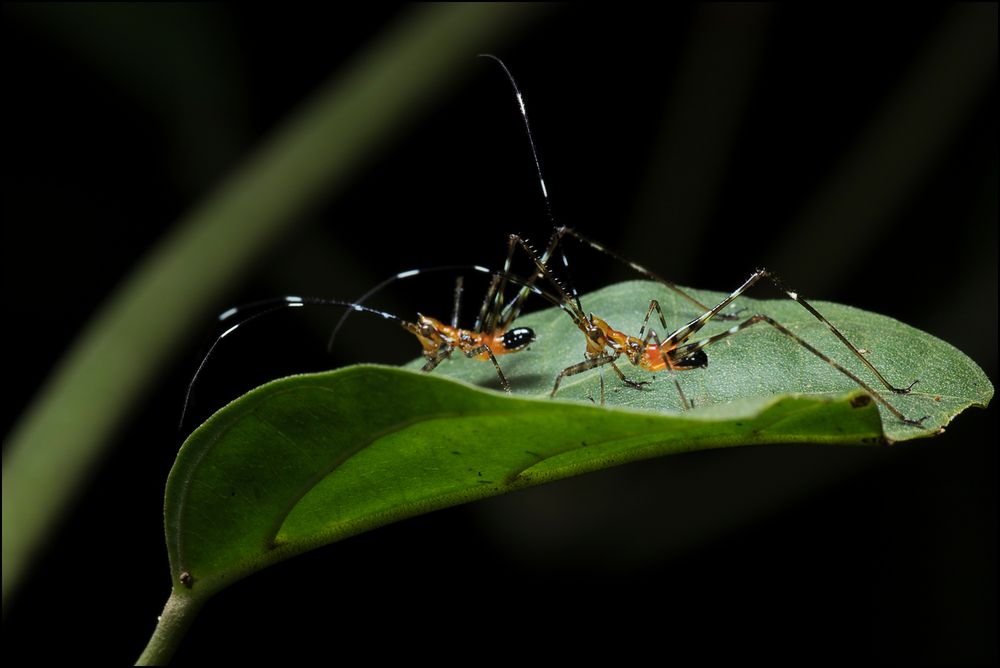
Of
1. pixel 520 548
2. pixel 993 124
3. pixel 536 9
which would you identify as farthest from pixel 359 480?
pixel 993 124

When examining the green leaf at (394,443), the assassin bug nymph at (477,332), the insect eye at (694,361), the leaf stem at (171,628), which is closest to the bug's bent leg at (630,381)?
the insect eye at (694,361)

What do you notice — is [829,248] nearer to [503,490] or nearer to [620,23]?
[620,23]

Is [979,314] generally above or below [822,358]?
below

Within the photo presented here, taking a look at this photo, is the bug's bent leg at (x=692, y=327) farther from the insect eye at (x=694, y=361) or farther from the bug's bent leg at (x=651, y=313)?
the insect eye at (x=694, y=361)

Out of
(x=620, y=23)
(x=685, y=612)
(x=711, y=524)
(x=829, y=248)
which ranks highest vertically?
(x=620, y=23)

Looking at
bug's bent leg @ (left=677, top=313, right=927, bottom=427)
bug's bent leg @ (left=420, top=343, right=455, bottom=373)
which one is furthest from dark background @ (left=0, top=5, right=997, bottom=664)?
bug's bent leg @ (left=677, top=313, right=927, bottom=427)

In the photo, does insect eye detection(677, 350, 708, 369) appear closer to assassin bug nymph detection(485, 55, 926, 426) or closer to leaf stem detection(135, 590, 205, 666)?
assassin bug nymph detection(485, 55, 926, 426)
